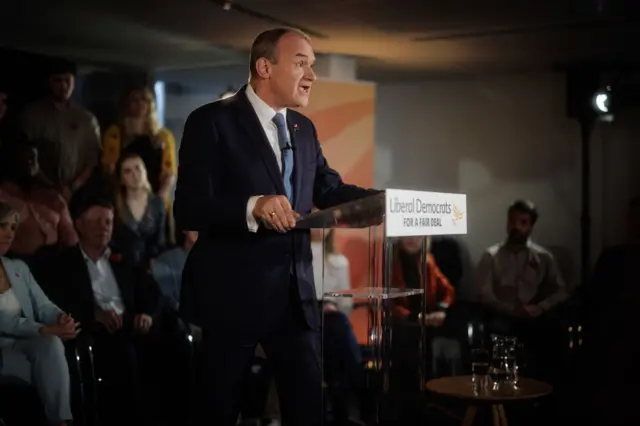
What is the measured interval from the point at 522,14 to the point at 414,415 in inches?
86.2

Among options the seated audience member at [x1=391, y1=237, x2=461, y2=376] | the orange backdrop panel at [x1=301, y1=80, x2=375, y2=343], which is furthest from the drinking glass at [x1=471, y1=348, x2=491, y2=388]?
the orange backdrop panel at [x1=301, y1=80, x2=375, y2=343]

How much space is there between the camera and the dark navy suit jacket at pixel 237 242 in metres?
2.64

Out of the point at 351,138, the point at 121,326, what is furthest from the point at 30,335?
the point at 351,138

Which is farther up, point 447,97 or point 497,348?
point 447,97

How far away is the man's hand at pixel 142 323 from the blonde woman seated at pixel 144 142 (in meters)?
0.61

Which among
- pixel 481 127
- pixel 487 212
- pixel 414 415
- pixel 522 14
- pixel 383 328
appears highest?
pixel 522 14

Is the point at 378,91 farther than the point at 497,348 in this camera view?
Yes

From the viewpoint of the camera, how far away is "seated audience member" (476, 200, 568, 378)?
15.2ft

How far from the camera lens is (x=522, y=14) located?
4.51 m

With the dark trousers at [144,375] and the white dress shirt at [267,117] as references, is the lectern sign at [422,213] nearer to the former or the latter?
the white dress shirt at [267,117]

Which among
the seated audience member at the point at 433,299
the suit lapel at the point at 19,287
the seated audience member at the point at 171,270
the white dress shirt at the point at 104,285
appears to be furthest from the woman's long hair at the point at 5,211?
the seated audience member at the point at 433,299

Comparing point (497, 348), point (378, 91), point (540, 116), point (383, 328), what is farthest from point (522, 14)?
point (383, 328)

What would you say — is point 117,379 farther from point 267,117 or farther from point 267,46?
point 267,46

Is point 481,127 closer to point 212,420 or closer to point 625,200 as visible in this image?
point 625,200
